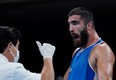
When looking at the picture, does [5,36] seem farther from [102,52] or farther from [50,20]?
[50,20]

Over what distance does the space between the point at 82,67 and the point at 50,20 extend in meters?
2.68

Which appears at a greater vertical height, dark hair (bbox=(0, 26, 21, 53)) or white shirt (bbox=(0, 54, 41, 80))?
dark hair (bbox=(0, 26, 21, 53))

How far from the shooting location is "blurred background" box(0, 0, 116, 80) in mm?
4703

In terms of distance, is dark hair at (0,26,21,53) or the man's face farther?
the man's face

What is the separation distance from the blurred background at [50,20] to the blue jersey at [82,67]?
204 cm

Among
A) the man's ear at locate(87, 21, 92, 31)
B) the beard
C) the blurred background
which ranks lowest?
the blurred background

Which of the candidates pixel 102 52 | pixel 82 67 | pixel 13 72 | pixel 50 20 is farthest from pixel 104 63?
pixel 50 20

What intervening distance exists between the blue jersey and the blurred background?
6.71 ft

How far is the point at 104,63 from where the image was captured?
94.0 inches

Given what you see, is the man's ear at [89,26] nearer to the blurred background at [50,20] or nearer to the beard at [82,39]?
the beard at [82,39]

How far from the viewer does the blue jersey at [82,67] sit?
8.21 ft

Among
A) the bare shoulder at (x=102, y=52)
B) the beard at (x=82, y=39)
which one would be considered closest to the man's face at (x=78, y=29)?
the beard at (x=82, y=39)

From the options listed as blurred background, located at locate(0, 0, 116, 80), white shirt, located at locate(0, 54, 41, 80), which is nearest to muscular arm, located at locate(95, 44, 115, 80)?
white shirt, located at locate(0, 54, 41, 80)

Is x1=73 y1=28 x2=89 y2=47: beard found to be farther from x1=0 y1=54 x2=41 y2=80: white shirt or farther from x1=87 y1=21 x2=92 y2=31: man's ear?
x1=0 y1=54 x2=41 y2=80: white shirt
